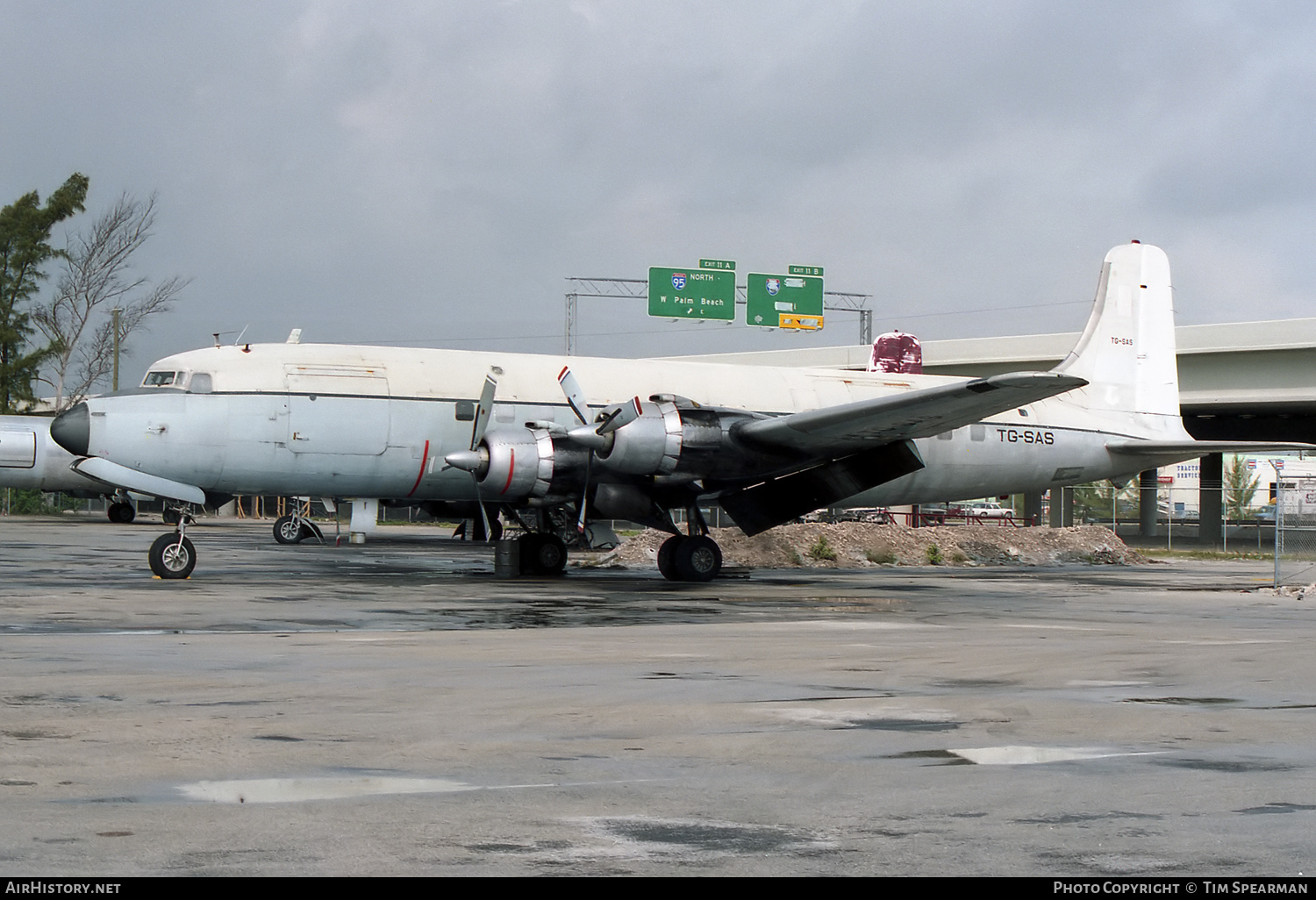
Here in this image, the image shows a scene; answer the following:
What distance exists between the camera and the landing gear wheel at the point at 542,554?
22516 mm

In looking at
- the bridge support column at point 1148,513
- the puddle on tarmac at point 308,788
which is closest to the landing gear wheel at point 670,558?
the puddle on tarmac at point 308,788

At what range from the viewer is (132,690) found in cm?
830

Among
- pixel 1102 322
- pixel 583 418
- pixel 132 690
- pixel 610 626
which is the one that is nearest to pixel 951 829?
pixel 132 690

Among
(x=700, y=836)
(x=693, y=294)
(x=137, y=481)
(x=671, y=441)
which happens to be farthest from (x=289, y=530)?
(x=700, y=836)

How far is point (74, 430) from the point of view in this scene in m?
19.0

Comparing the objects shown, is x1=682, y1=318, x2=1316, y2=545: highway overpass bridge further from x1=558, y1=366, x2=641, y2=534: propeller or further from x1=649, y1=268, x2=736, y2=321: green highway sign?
x1=558, y1=366, x2=641, y2=534: propeller

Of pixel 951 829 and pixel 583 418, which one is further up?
pixel 583 418

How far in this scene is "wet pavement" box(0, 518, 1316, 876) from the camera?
4.71 metres

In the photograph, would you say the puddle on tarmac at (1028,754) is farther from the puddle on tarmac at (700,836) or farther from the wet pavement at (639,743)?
the puddle on tarmac at (700,836)

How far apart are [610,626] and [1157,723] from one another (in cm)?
699

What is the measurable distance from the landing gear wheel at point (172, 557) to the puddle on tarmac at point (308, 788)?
1471 cm

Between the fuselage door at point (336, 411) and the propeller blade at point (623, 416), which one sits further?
the fuselage door at point (336, 411)
